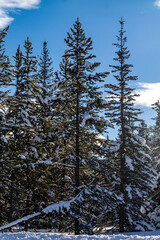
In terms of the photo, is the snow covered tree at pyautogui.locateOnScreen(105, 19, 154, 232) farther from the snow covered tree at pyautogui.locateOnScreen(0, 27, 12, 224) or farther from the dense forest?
the snow covered tree at pyautogui.locateOnScreen(0, 27, 12, 224)

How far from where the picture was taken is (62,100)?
12.9m

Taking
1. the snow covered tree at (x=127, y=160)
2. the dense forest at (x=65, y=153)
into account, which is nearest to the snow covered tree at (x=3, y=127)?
the dense forest at (x=65, y=153)

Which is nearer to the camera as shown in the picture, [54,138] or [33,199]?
[54,138]

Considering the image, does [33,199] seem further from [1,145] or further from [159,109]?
[159,109]

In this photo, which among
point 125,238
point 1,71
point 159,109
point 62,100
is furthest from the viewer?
point 159,109

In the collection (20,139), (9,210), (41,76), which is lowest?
(9,210)

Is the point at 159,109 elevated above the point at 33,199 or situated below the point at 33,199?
above

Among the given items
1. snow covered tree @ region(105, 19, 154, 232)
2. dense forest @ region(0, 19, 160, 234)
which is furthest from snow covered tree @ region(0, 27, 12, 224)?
snow covered tree @ region(105, 19, 154, 232)

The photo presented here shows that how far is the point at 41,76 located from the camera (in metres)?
27.8

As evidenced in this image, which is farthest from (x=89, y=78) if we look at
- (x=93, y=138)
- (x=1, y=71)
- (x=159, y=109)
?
(x=159, y=109)

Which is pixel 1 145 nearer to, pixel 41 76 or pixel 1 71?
pixel 1 71

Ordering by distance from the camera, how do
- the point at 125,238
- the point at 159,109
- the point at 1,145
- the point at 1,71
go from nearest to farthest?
1. the point at 125,238
2. the point at 1,145
3. the point at 1,71
4. the point at 159,109

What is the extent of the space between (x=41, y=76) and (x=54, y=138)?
51.6 feet

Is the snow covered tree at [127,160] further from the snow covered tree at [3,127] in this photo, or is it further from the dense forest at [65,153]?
the snow covered tree at [3,127]
